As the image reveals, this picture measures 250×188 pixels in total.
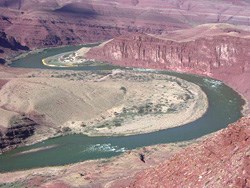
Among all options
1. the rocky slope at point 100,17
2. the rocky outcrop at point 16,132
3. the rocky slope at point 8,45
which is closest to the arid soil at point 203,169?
the rocky outcrop at point 16,132

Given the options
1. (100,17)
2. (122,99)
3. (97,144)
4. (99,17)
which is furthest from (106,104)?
(100,17)

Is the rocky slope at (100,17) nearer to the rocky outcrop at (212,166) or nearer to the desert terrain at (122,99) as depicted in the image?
the desert terrain at (122,99)

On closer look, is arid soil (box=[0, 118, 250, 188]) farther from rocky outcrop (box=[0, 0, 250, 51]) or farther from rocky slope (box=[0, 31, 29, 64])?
rocky outcrop (box=[0, 0, 250, 51])

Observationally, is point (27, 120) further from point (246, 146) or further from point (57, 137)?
point (246, 146)

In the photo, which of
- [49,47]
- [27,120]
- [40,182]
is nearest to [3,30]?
[49,47]

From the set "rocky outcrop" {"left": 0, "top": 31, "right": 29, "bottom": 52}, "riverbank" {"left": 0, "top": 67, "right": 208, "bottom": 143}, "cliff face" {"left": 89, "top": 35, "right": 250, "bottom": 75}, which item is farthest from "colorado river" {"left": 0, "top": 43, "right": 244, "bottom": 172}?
"rocky outcrop" {"left": 0, "top": 31, "right": 29, "bottom": 52}
